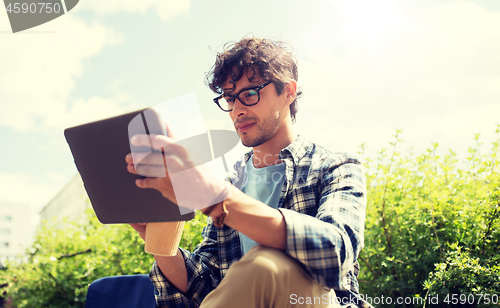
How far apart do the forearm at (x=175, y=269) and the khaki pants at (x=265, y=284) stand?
0.63 metres

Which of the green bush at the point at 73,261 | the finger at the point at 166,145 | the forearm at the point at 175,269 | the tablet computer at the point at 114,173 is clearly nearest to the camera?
the finger at the point at 166,145

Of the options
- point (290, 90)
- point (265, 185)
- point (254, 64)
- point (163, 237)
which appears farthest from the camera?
point (290, 90)

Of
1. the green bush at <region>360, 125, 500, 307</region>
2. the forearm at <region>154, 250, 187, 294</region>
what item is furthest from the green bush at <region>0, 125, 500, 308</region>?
the forearm at <region>154, 250, 187, 294</region>

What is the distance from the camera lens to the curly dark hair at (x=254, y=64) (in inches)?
71.5

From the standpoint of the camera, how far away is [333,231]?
95 centimetres

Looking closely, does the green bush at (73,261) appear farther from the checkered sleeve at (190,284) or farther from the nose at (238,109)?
the nose at (238,109)

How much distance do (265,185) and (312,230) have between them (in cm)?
78

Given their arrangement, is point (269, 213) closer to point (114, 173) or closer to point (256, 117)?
point (114, 173)

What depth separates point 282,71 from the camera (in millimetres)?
1917

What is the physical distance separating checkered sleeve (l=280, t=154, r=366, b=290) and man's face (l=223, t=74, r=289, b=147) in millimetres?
524

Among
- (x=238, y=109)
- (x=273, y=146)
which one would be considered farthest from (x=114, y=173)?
(x=273, y=146)

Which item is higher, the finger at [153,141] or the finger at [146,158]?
the finger at [153,141]

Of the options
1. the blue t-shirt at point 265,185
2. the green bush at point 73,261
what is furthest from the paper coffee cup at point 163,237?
the green bush at point 73,261

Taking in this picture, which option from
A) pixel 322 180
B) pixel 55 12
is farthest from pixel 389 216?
pixel 55 12
